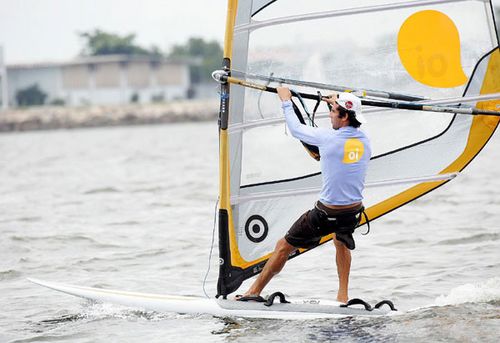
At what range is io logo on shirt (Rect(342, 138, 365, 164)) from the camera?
686 centimetres

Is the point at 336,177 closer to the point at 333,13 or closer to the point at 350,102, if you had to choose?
the point at 350,102

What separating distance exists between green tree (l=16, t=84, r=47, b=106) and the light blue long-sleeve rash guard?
84912mm

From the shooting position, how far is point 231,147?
741 cm

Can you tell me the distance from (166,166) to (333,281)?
59.4 ft

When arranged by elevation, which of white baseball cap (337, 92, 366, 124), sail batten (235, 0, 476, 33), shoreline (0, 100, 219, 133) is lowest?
shoreline (0, 100, 219, 133)

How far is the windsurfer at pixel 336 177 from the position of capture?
22.4 feet

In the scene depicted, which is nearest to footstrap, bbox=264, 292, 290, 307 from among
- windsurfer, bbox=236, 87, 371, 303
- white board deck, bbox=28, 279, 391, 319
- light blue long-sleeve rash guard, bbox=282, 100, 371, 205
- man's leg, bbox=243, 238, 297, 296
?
white board deck, bbox=28, 279, 391, 319

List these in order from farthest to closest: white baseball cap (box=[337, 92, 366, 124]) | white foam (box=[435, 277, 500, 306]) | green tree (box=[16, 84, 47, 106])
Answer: green tree (box=[16, 84, 47, 106]) → white foam (box=[435, 277, 500, 306]) → white baseball cap (box=[337, 92, 366, 124])

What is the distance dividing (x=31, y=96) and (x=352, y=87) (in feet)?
279

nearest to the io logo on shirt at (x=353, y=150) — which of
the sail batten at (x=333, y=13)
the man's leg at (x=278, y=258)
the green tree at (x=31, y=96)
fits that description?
the man's leg at (x=278, y=258)

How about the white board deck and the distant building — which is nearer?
the white board deck

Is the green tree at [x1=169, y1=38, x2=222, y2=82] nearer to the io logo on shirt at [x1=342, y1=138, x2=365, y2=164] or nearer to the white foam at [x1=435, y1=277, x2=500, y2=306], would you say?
the white foam at [x1=435, y1=277, x2=500, y2=306]

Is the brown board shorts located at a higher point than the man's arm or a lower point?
lower

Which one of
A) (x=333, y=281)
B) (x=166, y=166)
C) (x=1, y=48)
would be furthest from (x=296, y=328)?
(x=1, y=48)
